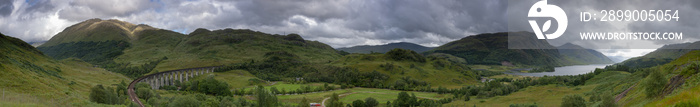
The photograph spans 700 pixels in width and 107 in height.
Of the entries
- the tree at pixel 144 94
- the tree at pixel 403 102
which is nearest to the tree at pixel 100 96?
the tree at pixel 144 94

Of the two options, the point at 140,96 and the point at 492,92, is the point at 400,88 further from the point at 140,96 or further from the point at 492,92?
the point at 140,96

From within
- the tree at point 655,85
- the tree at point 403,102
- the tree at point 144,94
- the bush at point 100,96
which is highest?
the tree at point 655,85

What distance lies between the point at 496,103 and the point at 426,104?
2316cm

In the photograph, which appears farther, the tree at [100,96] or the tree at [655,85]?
the tree at [100,96]

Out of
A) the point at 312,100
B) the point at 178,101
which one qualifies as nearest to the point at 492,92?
the point at 312,100

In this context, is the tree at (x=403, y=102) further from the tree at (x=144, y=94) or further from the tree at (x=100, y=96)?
the tree at (x=100, y=96)

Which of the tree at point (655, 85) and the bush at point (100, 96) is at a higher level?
the tree at point (655, 85)

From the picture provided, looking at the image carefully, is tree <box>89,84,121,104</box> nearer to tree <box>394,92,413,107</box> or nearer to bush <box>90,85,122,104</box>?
bush <box>90,85,122,104</box>

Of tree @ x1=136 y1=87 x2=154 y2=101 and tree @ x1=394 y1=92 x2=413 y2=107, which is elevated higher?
tree @ x1=136 y1=87 x2=154 y2=101

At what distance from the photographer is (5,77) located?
57125 millimetres

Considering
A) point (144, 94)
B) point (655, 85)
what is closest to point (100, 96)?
point (144, 94)

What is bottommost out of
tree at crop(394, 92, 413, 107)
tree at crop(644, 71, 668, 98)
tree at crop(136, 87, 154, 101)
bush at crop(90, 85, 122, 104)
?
tree at crop(394, 92, 413, 107)

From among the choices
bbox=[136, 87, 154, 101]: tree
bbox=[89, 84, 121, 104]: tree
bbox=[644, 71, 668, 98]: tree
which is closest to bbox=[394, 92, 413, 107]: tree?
bbox=[644, 71, 668, 98]: tree

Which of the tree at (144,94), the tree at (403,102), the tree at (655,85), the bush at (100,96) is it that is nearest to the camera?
the tree at (655,85)
